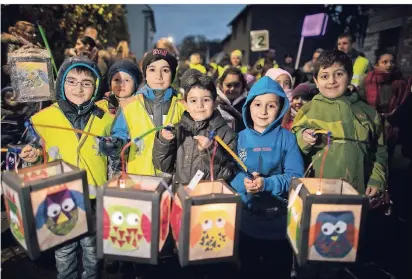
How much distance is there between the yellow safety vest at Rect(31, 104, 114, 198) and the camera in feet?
7.38

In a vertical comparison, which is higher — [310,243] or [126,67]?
[126,67]

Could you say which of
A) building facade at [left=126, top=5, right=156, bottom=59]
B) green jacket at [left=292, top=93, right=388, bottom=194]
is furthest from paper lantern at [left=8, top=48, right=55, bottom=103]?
building facade at [left=126, top=5, right=156, bottom=59]

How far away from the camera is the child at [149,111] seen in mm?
2506

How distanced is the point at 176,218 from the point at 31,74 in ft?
5.98

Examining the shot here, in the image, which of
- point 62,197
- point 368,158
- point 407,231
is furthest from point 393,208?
point 62,197

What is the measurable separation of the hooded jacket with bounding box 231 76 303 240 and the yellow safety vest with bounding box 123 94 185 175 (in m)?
0.67

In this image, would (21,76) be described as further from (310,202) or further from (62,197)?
(310,202)

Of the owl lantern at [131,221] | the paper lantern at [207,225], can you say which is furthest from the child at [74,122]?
the paper lantern at [207,225]

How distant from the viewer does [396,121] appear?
5.45 m

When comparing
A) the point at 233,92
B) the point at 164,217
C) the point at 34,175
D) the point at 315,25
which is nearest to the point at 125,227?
the point at 164,217

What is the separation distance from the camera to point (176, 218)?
1644 millimetres

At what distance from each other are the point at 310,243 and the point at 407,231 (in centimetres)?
331

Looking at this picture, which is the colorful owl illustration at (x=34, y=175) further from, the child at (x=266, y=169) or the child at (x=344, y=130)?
the child at (x=344, y=130)

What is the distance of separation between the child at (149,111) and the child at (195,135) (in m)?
0.35
